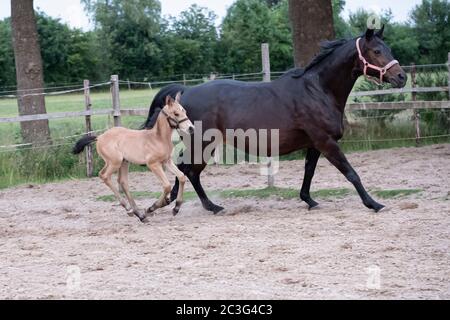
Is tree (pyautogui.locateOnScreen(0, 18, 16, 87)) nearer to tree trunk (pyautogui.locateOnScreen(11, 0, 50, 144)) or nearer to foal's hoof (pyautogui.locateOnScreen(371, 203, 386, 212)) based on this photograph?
tree trunk (pyautogui.locateOnScreen(11, 0, 50, 144))

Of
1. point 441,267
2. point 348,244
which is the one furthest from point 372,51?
point 441,267

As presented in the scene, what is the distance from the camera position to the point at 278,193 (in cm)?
983

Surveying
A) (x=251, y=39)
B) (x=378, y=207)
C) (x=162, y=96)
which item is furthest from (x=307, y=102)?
(x=251, y=39)

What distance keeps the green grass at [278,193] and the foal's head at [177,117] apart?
6.81ft

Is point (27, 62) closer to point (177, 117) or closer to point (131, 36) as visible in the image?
point (177, 117)

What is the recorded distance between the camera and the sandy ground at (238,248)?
17.1ft

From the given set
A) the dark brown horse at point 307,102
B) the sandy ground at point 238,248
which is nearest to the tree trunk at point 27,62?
the sandy ground at point 238,248

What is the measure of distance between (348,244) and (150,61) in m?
31.1

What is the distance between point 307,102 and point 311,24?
5965 millimetres

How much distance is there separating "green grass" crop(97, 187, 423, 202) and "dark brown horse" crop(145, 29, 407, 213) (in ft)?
2.48

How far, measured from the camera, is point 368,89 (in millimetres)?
15969

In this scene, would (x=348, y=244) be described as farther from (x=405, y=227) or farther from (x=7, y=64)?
(x=7, y=64)

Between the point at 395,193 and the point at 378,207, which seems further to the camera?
the point at 395,193

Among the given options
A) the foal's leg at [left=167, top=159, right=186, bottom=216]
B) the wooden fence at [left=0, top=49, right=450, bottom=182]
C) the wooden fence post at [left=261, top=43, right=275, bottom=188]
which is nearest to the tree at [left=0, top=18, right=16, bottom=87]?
the wooden fence at [left=0, top=49, right=450, bottom=182]
